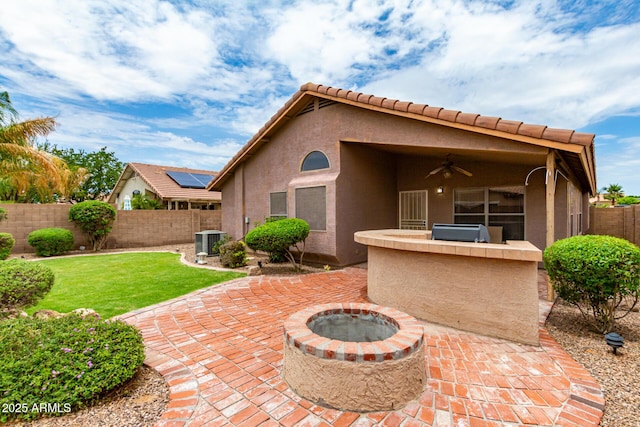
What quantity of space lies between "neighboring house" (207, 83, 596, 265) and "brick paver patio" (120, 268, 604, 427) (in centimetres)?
431

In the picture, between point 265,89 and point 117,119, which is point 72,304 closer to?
point 265,89

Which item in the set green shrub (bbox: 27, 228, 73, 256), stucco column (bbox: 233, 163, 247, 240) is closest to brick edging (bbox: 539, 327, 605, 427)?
stucco column (bbox: 233, 163, 247, 240)

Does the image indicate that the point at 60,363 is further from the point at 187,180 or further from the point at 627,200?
the point at 627,200

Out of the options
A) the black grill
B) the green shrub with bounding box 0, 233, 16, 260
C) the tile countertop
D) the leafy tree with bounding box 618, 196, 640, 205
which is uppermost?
the leafy tree with bounding box 618, 196, 640, 205

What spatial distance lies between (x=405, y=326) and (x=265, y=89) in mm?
15233

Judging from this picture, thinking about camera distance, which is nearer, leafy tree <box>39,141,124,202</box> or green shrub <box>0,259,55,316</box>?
green shrub <box>0,259,55,316</box>

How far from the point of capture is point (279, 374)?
3.38m

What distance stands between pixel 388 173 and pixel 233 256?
6743 mm

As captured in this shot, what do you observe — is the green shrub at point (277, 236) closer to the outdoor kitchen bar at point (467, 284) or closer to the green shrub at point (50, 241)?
the outdoor kitchen bar at point (467, 284)

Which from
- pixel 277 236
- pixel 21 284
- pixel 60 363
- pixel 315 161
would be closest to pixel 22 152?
pixel 21 284

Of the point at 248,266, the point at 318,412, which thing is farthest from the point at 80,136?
the point at 318,412

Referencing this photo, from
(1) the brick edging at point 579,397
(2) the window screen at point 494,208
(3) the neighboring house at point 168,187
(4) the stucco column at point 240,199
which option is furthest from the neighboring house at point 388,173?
(3) the neighboring house at point 168,187

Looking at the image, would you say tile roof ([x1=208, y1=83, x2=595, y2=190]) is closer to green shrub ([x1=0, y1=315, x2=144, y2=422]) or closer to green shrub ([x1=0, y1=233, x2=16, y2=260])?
green shrub ([x1=0, y1=315, x2=144, y2=422])

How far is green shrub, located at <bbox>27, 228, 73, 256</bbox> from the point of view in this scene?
1230 cm
